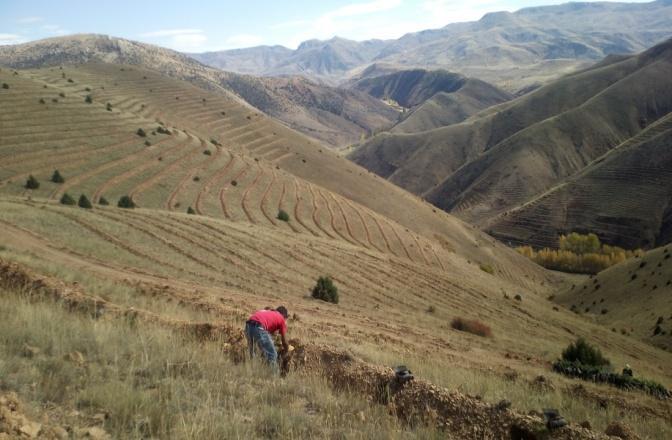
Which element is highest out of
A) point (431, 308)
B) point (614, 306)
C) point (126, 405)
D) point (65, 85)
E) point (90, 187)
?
point (65, 85)

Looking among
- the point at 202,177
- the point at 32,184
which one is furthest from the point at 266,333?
the point at 202,177

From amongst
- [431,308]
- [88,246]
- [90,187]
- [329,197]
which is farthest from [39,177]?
[431,308]

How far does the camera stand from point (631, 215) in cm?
9650

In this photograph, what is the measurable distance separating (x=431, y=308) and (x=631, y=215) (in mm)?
88882

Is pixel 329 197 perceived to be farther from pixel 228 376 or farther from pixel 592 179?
pixel 592 179

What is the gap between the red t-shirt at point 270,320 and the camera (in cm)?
768

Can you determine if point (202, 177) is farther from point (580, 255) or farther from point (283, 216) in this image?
point (580, 255)

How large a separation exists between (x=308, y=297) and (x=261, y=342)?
14305 millimetres

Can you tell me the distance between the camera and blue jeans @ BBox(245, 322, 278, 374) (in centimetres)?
713

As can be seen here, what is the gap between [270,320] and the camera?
25.6 ft

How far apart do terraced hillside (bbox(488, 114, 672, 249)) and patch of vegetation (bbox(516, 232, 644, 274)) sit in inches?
250

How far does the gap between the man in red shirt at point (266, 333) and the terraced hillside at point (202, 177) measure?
106ft

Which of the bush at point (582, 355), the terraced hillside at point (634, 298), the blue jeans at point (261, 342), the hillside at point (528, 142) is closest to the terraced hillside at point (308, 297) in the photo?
the blue jeans at point (261, 342)

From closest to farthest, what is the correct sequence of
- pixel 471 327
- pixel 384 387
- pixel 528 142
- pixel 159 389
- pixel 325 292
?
pixel 159 389
pixel 384 387
pixel 325 292
pixel 471 327
pixel 528 142
